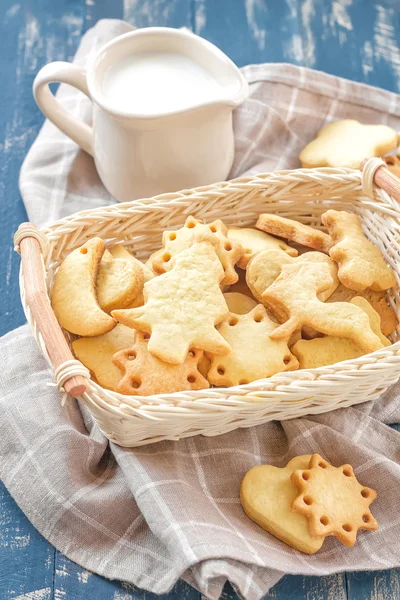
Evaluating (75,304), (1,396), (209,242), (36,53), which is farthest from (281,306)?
(36,53)

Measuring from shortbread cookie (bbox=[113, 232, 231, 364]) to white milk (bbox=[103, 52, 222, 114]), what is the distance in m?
0.28

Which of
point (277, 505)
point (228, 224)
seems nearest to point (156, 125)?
point (228, 224)

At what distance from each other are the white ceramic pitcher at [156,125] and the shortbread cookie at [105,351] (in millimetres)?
327

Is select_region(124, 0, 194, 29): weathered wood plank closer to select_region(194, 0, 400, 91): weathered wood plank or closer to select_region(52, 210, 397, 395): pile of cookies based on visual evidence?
select_region(194, 0, 400, 91): weathered wood plank

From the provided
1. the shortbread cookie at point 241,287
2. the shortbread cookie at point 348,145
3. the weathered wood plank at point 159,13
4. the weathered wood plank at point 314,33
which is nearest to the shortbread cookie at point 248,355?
the shortbread cookie at point 241,287

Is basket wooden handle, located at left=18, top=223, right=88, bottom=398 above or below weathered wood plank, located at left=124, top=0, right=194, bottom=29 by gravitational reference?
below

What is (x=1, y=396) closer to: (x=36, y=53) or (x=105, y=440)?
(x=105, y=440)

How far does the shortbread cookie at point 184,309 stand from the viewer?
919 millimetres

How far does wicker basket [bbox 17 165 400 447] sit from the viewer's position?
877 millimetres

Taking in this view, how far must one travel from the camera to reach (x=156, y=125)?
1131mm

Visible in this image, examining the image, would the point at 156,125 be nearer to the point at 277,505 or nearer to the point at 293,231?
the point at 293,231

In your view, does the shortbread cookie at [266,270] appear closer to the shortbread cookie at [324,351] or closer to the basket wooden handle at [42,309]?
the shortbread cookie at [324,351]

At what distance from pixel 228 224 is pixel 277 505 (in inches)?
17.8

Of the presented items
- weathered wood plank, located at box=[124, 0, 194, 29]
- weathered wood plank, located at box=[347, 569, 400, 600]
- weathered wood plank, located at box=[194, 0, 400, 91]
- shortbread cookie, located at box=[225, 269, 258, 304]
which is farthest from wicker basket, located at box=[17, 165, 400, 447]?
weathered wood plank, located at box=[124, 0, 194, 29]
